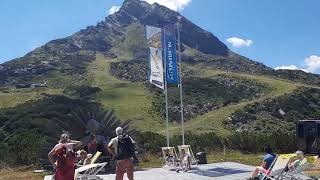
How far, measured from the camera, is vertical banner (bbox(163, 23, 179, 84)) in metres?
17.8

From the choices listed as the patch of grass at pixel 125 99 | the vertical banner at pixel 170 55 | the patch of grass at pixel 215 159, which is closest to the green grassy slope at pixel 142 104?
the patch of grass at pixel 125 99

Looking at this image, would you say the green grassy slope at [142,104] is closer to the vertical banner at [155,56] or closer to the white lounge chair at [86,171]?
the vertical banner at [155,56]

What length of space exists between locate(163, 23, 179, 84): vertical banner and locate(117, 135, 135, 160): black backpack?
6711 millimetres

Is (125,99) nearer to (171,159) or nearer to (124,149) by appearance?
(171,159)

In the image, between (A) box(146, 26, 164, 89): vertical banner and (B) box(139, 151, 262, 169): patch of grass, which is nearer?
(A) box(146, 26, 164, 89): vertical banner

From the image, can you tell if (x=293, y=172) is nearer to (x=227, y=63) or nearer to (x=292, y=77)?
(x=292, y=77)

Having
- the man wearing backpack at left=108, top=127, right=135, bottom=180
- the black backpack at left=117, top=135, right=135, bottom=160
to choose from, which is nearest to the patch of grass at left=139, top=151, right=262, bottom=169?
the man wearing backpack at left=108, top=127, right=135, bottom=180

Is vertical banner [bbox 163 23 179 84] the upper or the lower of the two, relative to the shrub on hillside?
upper

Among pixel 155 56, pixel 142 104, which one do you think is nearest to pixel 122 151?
pixel 155 56

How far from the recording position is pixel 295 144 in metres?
24.2

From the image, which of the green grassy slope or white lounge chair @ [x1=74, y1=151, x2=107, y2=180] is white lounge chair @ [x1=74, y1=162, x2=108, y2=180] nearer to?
white lounge chair @ [x1=74, y1=151, x2=107, y2=180]

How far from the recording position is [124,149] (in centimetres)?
1127

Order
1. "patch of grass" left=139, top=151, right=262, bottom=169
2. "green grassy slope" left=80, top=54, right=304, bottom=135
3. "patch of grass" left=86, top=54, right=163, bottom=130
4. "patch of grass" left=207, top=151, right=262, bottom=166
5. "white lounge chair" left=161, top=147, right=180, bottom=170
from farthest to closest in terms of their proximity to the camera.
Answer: "patch of grass" left=86, top=54, right=163, bottom=130
"green grassy slope" left=80, top=54, right=304, bottom=135
"patch of grass" left=207, top=151, right=262, bottom=166
"patch of grass" left=139, top=151, right=262, bottom=169
"white lounge chair" left=161, top=147, right=180, bottom=170

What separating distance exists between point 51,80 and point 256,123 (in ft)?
233
